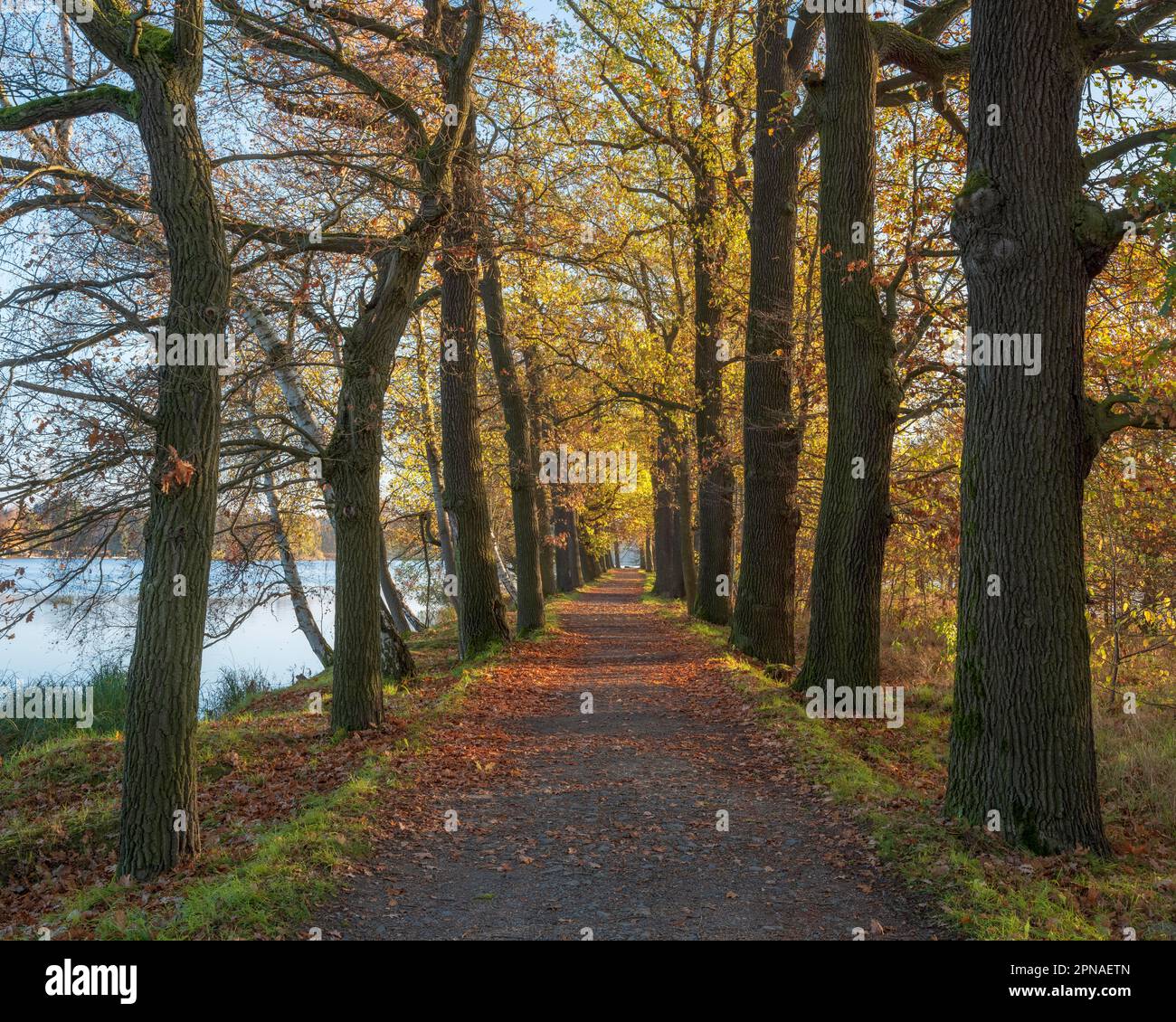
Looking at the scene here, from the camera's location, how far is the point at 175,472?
6.05 metres

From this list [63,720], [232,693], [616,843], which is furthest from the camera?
[232,693]

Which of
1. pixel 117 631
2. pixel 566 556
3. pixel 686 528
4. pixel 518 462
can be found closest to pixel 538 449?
pixel 686 528

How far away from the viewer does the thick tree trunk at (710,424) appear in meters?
17.7

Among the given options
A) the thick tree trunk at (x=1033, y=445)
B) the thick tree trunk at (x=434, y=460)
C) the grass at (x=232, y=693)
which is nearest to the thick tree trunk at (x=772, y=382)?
the thick tree trunk at (x=434, y=460)

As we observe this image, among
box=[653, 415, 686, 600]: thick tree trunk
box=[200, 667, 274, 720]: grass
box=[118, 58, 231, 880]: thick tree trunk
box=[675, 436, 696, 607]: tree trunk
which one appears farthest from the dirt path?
box=[653, 415, 686, 600]: thick tree trunk

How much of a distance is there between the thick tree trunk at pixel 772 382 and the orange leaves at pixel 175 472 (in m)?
9.64

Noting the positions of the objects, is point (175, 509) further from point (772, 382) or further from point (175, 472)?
point (772, 382)

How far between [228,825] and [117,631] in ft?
Answer: 16.6

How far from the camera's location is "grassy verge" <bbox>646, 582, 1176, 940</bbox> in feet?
16.5

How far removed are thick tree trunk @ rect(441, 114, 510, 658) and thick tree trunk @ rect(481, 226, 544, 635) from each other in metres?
1.99

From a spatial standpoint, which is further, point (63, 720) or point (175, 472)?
point (63, 720)
